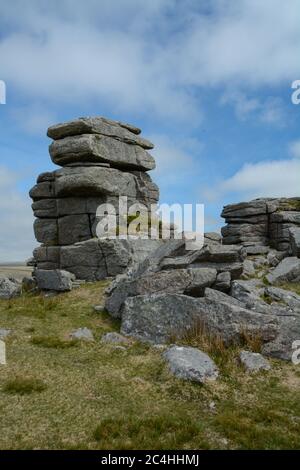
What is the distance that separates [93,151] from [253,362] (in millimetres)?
23056

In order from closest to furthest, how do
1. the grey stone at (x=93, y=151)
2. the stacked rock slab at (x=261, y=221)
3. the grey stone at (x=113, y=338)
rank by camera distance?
the grey stone at (x=113, y=338)
the grey stone at (x=93, y=151)
the stacked rock slab at (x=261, y=221)

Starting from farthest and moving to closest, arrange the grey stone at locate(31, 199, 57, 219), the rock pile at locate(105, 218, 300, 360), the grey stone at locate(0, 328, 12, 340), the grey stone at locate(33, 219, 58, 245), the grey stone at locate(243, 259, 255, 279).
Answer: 1. the grey stone at locate(31, 199, 57, 219)
2. the grey stone at locate(33, 219, 58, 245)
3. the grey stone at locate(243, 259, 255, 279)
4. the grey stone at locate(0, 328, 12, 340)
5. the rock pile at locate(105, 218, 300, 360)

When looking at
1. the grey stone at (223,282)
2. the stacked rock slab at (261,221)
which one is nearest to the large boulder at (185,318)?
the grey stone at (223,282)

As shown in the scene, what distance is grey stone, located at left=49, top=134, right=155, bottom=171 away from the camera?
105 ft

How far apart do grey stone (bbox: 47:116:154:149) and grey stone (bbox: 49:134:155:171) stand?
54 centimetres

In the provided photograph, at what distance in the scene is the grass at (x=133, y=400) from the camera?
29.6ft

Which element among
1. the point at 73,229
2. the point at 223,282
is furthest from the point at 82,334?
the point at 73,229

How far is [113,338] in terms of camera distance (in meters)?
16.8

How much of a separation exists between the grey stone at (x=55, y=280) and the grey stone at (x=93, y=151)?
996cm

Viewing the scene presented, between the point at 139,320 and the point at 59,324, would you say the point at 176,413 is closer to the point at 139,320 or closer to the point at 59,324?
the point at 139,320

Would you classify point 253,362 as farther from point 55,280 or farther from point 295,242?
point 295,242

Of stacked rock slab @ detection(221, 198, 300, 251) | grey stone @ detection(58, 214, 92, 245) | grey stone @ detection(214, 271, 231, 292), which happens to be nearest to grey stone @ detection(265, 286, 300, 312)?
grey stone @ detection(214, 271, 231, 292)

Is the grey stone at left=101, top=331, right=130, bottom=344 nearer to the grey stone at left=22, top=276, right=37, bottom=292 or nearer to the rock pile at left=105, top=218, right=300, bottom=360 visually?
the rock pile at left=105, top=218, right=300, bottom=360

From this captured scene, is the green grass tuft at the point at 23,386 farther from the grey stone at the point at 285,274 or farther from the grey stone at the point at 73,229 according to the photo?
the grey stone at the point at 285,274
